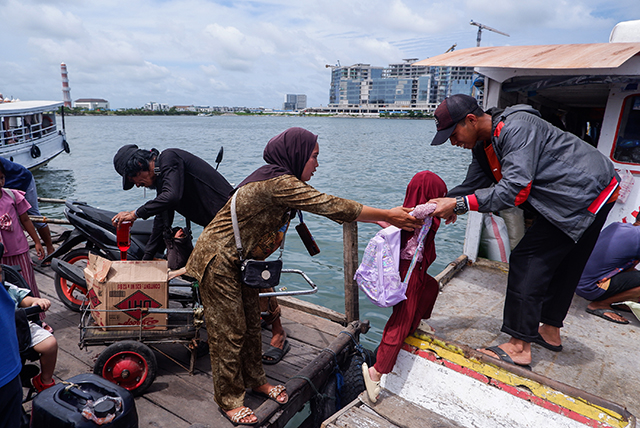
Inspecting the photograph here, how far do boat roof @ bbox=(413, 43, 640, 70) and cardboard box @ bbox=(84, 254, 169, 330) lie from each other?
332 cm

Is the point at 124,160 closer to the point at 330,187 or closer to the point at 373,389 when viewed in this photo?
the point at 373,389

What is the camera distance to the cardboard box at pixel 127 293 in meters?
3.16

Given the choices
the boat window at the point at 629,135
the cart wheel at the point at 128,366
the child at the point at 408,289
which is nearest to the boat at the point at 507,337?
the boat window at the point at 629,135

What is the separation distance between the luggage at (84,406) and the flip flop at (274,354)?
4.47 ft

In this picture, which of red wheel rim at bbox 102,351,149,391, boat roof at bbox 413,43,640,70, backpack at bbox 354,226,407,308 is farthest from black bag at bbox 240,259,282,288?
boat roof at bbox 413,43,640,70

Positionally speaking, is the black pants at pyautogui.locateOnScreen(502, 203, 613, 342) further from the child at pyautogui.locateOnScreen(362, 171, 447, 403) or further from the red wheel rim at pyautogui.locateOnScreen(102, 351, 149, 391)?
the red wheel rim at pyautogui.locateOnScreen(102, 351, 149, 391)

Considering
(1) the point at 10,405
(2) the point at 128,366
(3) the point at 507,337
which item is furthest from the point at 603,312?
(1) the point at 10,405

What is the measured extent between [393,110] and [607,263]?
148063mm

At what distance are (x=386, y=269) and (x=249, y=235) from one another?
0.96 m

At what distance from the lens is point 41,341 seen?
279 centimetres

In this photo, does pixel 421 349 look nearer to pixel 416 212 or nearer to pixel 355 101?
pixel 416 212

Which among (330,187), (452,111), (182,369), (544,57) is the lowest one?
(330,187)

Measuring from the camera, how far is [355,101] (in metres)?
170

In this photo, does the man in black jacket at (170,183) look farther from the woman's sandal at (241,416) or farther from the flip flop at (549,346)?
the flip flop at (549,346)
